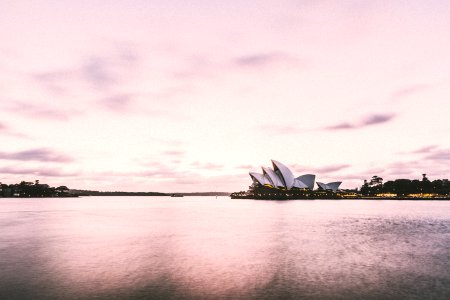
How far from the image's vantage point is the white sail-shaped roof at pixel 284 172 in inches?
6196

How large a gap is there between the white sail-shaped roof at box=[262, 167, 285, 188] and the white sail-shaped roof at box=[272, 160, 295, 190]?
1.86m

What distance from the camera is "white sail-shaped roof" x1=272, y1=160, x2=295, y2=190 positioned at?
516 ft

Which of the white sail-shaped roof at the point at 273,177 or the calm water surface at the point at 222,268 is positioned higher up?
the white sail-shaped roof at the point at 273,177

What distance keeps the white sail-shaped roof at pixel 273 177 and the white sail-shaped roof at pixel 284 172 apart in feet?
6.10

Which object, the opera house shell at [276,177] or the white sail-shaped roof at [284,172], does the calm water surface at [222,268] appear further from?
the opera house shell at [276,177]

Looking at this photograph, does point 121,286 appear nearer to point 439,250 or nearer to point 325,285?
point 325,285

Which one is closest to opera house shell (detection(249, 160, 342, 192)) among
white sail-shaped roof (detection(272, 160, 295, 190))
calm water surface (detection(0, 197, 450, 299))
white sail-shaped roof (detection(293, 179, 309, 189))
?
white sail-shaped roof (detection(272, 160, 295, 190))

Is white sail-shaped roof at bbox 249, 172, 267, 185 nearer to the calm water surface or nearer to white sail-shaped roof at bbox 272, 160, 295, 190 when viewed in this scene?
white sail-shaped roof at bbox 272, 160, 295, 190

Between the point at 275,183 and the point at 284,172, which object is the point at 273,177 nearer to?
the point at 275,183

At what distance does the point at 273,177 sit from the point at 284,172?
17.9ft

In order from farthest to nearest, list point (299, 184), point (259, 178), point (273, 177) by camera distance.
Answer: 1. point (299, 184)
2. point (259, 178)
3. point (273, 177)

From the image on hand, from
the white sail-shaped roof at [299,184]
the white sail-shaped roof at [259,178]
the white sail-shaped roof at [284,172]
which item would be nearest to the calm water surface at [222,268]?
the white sail-shaped roof at [284,172]

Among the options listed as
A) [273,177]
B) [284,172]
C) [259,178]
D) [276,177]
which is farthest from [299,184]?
[284,172]

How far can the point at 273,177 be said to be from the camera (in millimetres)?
162000
